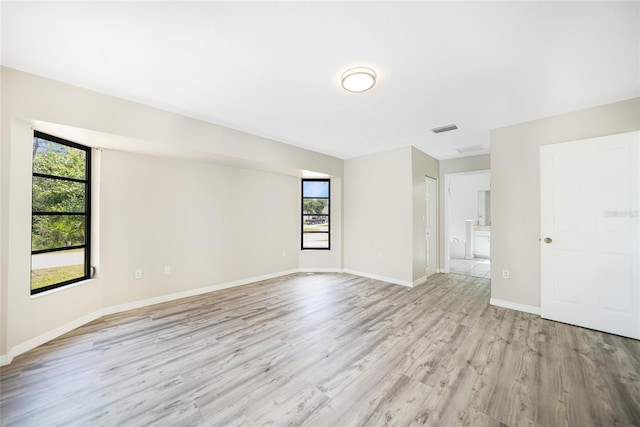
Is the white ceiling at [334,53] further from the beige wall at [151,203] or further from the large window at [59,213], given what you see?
the large window at [59,213]

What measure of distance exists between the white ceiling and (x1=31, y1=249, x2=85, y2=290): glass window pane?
190 centimetres

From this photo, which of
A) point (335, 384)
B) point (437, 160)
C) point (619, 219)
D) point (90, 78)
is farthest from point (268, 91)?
point (437, 160)

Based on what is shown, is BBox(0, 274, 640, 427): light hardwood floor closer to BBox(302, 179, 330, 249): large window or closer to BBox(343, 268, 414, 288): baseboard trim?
BBox(343, 268, 414, 288): baseboard trim

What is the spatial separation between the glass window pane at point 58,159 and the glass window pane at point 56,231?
0.51 meters

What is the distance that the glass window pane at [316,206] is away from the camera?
5.64m

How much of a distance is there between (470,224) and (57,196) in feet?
30.2

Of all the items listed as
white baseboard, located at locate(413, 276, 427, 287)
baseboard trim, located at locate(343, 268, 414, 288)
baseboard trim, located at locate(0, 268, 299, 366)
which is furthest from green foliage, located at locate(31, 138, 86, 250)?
white baseboard, located at locate(413, 276, 427, 287)

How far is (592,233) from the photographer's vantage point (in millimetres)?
2791

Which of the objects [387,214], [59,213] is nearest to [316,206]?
[387,214]

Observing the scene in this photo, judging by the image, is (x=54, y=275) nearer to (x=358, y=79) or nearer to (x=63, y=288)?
(x=63, y=288)

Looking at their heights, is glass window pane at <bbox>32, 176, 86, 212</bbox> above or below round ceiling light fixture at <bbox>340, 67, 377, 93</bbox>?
below

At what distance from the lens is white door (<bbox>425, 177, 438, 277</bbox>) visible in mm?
5219

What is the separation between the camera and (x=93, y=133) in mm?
2574

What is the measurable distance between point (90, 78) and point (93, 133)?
56 cm
